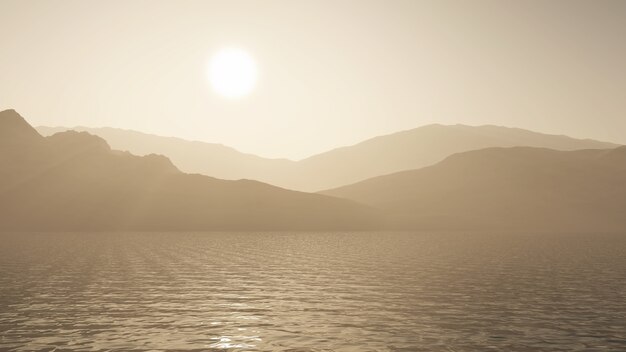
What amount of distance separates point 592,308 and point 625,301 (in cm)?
517

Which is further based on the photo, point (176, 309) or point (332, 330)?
point (176, 309)

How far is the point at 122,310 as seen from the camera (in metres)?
37.9

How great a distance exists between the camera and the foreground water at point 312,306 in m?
28.3

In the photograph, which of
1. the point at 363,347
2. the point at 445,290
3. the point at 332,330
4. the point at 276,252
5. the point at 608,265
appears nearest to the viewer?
the point at 363,347

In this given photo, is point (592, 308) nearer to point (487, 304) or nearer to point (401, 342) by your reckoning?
point (487, 304)

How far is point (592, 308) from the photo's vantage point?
125ft

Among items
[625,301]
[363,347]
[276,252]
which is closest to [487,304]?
[625,301]

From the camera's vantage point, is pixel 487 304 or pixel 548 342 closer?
pixel 548 342

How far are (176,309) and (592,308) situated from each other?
30776mm

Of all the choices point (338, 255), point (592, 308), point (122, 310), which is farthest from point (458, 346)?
point (338, 255)

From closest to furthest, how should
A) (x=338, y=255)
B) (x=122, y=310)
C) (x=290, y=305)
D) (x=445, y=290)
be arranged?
(x=122, y=310), (x=290, y=305), (x=445, y=290), (x=338, y=255)

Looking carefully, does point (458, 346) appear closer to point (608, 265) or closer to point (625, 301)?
point (625, 301)

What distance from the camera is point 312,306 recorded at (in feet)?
131

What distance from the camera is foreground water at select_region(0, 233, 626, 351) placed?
93.0 feet
